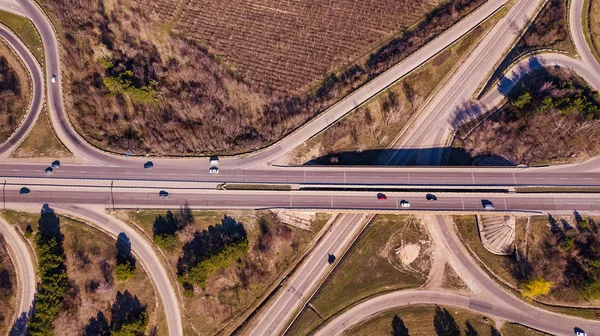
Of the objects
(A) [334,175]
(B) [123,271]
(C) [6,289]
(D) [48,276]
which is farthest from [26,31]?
(A) [334,175]

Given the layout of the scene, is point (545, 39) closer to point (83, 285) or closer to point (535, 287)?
point (535, 287)

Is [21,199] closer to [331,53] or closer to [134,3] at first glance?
[134,3]

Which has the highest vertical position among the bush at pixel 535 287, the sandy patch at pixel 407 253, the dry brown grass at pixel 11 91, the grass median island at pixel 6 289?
the dry brown grass at pixel 11 91

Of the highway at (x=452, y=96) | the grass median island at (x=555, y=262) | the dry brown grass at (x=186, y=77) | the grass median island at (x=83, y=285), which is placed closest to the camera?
the grass median island at (x=83, y=285)

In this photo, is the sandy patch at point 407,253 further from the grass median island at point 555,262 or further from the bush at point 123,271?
the bush at point 123,271

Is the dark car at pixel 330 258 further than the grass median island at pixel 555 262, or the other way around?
the dark car at pixel 330 258

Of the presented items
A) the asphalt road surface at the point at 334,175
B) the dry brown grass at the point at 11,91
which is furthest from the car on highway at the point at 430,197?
the dry brown grass at the point at 11,91

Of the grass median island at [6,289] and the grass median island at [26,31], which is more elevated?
the grass median island at [26,31]

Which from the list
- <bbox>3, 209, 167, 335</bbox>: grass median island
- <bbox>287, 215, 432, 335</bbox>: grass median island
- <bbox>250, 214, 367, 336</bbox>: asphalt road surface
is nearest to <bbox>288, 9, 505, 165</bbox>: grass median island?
<bbox>250, 214, 367, 336</bbox>: asphalt road surface
